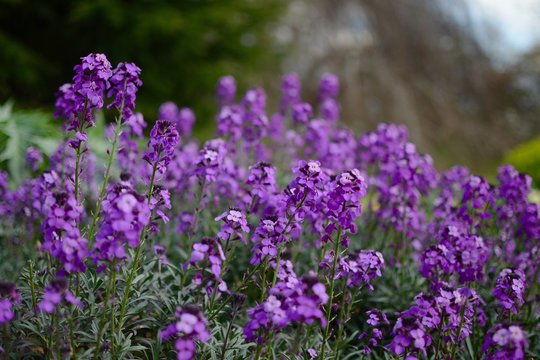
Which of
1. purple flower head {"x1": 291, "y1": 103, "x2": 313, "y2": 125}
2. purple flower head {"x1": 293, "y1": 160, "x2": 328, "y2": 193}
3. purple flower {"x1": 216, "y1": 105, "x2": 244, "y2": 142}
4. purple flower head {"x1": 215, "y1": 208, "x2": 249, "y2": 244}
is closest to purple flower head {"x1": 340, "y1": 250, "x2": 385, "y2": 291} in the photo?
purple flower head {"x1": 293, "y1": 160, "x2": 328, "y2": 193}

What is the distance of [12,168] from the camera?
194 inches

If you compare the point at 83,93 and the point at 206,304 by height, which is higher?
the point at 83,93

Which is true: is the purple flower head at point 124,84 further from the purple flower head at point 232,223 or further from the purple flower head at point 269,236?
the purple flower head at point 269,236

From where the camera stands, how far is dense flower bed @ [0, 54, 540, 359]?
2145mm

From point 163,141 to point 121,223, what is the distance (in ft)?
2.21

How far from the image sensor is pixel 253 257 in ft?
8.51

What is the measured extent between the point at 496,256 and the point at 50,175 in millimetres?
3090

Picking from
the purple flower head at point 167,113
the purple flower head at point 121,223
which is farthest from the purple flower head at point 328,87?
the purple flower head at point 121,223

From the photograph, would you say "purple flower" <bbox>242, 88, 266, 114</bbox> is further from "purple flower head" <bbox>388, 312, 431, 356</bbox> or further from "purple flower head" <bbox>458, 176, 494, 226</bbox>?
"purple flower head" <bbox>388, 312, 431, 356</bbox>

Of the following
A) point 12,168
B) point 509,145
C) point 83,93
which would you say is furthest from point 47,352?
point 509,145

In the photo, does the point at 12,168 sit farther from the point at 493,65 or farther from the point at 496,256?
the point at 493,65

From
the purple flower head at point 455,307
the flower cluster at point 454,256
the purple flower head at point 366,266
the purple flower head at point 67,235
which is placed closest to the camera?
the purple flower head at point 67,235

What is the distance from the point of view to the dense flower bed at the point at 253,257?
214 cm

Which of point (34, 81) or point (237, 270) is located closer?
point (237, 270)
